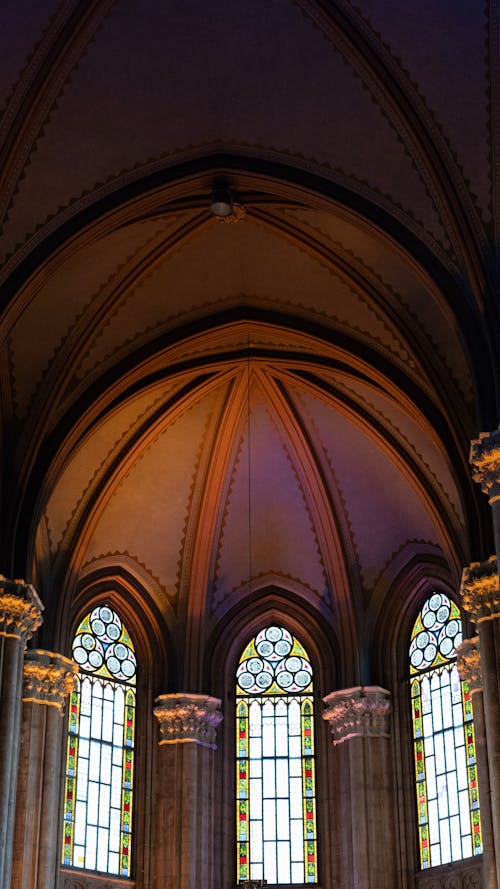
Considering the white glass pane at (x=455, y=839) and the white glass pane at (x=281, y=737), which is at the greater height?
the white glass pane at (x=281, y=737)

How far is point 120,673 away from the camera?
3128 cm

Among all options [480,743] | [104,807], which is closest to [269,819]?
[104,807]

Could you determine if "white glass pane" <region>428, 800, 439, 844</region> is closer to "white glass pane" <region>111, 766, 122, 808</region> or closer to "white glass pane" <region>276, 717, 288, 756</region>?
"white glass pane" <region>276, 717, 288, 756</region>

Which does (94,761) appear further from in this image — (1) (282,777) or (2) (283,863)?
(2) (283,863)

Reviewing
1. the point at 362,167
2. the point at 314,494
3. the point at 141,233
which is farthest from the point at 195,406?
the point at 362,167

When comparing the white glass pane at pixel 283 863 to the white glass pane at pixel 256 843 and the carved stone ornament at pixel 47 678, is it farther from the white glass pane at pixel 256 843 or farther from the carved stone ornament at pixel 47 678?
the carved stone ornament at pixel 47 678

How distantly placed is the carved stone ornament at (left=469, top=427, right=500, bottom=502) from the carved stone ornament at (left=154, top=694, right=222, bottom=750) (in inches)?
417

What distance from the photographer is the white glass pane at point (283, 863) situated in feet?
97.1

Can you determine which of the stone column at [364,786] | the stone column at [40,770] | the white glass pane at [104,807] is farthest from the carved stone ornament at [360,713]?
the stone column at [40,770]

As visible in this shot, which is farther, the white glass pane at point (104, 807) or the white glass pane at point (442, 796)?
the white glass pane at point (104, 807)

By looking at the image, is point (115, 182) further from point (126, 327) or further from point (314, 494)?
point (314, 494)

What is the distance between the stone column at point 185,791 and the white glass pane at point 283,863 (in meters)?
1.30

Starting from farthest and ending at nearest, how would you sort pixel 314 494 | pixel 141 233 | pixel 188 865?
pixel 314 494, pixel 188 865, pixel 141 233

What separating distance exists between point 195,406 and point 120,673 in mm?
5643
